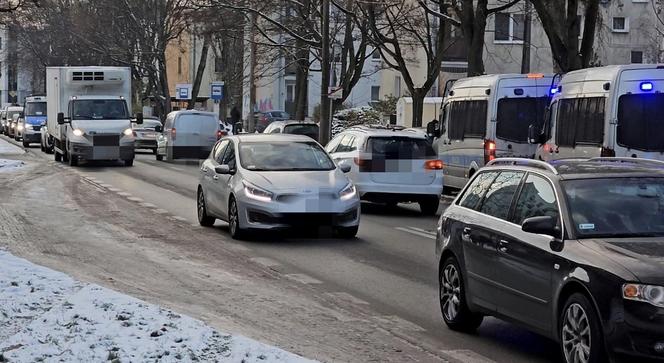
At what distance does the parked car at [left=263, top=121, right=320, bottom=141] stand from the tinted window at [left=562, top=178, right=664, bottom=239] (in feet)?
76.3

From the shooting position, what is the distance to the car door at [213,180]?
17547 mm

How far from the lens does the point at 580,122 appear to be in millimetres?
18359

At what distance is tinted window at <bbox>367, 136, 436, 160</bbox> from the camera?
2103 cm

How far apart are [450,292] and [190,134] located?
29876 mm

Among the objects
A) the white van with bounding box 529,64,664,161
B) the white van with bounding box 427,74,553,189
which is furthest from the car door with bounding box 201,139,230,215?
the white van with bounding box 427,74,553,189

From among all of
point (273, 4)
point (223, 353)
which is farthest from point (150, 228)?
point (273, 4)

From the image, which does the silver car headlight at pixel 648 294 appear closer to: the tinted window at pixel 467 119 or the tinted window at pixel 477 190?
the tinted window at pixel 477 190

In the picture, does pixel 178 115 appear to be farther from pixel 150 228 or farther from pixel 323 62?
pixel 150 228

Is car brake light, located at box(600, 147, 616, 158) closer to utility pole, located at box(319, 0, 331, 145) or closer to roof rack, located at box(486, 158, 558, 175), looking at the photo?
roof rack, located at box(486, 158, 558, 175)

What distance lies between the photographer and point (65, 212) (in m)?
20.4

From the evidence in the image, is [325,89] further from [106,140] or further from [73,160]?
[73,160]

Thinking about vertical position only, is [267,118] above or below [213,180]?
below

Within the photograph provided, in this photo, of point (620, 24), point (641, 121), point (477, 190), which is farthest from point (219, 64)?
point (477, 190)

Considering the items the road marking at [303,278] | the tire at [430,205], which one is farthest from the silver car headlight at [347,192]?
the tire at [430,205]
